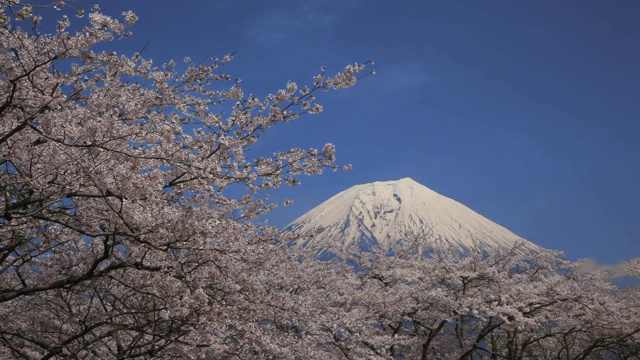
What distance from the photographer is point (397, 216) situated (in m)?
104

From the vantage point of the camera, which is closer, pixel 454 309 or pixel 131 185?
pixel 131 185

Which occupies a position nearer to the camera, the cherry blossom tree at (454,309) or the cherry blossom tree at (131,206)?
the cherry blossom tree at (131,206)

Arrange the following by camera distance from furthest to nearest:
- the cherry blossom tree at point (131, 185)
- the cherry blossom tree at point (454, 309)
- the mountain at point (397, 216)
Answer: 1. the mountain at point (397, 216)
2. the cherry blossom tree at point (454, 309)
3. the cherry blossom tree at point (131, 185)

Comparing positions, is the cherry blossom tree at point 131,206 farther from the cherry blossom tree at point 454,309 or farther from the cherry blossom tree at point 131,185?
the cherry blossom tree at point 454,309

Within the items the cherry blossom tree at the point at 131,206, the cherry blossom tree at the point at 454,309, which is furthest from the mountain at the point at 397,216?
the cherry blossom tree at the point at 131,206

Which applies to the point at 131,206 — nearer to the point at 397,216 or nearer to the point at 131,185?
the point at 131,185

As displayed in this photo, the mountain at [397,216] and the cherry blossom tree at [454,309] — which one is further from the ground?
the mountain at [397,216]

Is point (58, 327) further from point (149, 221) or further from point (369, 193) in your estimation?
point (369, 193)

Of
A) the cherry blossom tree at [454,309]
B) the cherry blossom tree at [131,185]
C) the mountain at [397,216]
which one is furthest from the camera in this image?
the mountain at [397,216]

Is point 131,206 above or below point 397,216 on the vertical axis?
below

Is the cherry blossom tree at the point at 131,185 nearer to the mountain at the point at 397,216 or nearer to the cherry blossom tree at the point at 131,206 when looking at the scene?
the cherry blossom tree at the point at 131,206

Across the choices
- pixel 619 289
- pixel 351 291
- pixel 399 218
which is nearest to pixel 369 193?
pixel 399 218

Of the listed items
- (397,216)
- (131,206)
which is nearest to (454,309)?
(131,206)

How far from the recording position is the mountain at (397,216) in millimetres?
77562
